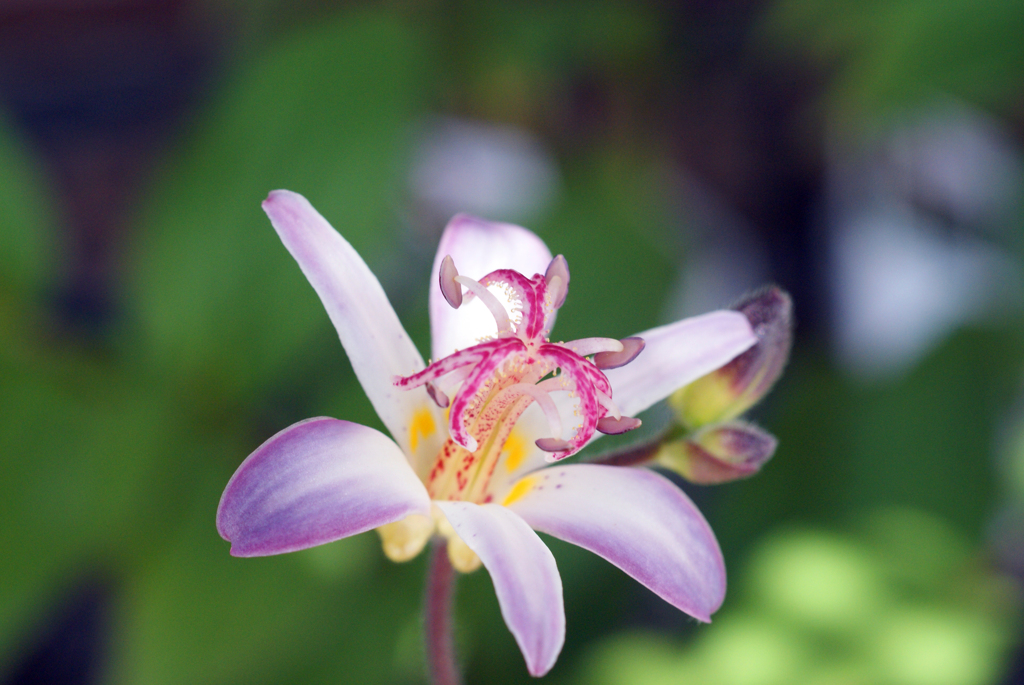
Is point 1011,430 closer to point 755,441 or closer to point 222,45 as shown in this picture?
point 755,441

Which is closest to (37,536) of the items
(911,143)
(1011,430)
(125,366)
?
(125,366)

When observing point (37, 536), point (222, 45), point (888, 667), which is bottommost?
point (888, 667)

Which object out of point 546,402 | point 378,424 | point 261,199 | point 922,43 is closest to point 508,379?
point 546,402

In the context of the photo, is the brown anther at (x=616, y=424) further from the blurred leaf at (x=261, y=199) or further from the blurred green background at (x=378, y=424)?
the blurred leaf at (x=261, y=199)

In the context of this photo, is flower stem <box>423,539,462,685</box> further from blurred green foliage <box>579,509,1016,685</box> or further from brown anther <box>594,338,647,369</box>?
blurred green foliage <box>579,509,1016,685</box>

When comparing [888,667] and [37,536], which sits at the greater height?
[37,536]

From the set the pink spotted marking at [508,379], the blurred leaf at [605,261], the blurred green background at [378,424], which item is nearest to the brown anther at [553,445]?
the pink spotted marking at [508,379]

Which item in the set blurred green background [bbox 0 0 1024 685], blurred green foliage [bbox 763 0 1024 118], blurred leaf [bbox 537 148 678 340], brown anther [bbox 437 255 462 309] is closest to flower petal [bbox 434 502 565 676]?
brown anther [bbox 437 255 462 309]
